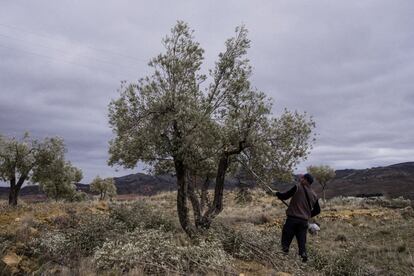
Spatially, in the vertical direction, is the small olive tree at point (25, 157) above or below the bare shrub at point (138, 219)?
above

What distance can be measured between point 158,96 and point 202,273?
20.7ft

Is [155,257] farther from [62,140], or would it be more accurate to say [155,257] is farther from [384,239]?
[62,140]

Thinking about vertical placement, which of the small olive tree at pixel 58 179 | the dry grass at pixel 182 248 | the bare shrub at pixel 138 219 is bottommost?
the dry grass at pixel 182 248

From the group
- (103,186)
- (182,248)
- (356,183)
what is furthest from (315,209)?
(356,183)

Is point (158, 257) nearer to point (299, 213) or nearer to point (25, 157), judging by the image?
point (299, 213)

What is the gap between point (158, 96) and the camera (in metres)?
13.5

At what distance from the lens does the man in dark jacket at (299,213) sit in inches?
450

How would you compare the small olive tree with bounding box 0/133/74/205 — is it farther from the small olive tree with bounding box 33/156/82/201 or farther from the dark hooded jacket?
the dark hooded jacket

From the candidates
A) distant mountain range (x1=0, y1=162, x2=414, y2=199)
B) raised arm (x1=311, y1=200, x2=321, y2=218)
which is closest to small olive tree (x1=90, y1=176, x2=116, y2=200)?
distant mountain range (x1=0, y1=162, x2=414, y2=199)

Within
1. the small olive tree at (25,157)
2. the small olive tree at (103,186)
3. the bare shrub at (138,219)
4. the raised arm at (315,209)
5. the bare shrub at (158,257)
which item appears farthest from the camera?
the small olive tree at (103,186)

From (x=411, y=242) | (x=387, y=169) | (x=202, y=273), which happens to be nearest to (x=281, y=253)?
(x=202, y=273)

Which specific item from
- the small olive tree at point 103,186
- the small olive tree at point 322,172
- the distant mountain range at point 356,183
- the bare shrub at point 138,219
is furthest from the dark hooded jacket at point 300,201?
the distant mountain range at point 356,183

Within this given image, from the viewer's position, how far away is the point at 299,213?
37.5 feet

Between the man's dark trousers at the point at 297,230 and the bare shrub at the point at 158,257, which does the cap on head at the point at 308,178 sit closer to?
the man's dark trousers at the point at 297,230
